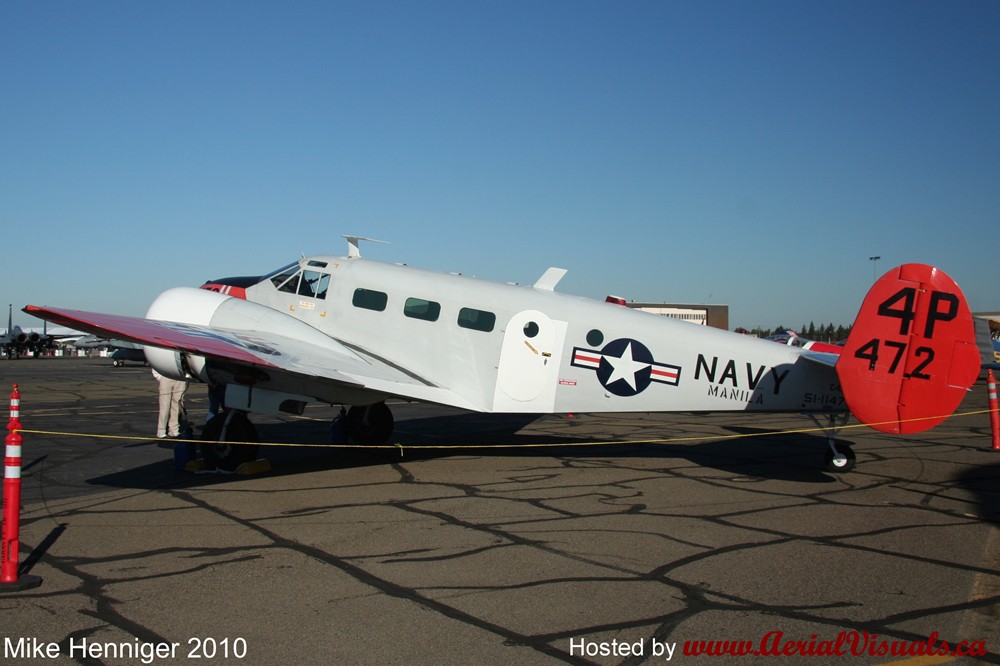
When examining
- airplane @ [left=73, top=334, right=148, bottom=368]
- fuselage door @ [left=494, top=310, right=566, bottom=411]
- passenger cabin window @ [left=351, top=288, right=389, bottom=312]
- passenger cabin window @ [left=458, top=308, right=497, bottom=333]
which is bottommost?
airplane @ [left=73, top=334, right=148, bottom=368]

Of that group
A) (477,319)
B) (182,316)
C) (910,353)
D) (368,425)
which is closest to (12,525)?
(182,316)

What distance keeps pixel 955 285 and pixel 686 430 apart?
8726 millimetres

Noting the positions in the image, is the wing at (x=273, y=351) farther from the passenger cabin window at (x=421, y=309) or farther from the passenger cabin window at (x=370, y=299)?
the passenger cabin window at (x=421, y=309)

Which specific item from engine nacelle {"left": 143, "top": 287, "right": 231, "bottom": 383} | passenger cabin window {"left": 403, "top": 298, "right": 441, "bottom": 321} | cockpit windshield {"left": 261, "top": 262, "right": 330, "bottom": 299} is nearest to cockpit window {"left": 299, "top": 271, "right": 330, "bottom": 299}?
cockpit windshield {"left": 261, "top": 262, "right": 330, "bottom": 299}

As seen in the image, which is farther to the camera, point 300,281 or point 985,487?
point 300,281

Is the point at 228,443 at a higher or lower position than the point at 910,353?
lower

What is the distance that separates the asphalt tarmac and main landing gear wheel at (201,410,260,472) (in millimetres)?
470

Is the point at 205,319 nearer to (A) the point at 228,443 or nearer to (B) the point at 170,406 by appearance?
(A) the point at 228,443

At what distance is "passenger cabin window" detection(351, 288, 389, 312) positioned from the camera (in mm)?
14016

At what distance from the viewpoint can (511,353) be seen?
13328 mm

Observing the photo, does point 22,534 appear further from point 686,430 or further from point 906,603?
point 686,430

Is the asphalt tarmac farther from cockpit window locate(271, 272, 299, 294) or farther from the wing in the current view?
cockpit window locate(271, 272, 299, 294)

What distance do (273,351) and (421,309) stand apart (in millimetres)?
2907

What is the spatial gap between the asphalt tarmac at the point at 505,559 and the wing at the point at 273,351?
1339 mm
